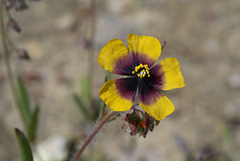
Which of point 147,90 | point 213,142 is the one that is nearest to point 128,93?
point 147,90

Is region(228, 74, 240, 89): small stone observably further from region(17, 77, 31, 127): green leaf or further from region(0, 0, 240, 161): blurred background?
region(17, 77, 31, 127): green leaf

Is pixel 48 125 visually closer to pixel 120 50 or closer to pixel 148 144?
pixel 148 144

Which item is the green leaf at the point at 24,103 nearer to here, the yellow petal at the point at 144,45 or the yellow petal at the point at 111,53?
the yellow petal at the point at 111,53

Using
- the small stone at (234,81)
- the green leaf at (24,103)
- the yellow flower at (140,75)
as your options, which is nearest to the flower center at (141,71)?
the yellow flower at (140,75)

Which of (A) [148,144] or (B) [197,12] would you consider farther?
(B) [197,12]

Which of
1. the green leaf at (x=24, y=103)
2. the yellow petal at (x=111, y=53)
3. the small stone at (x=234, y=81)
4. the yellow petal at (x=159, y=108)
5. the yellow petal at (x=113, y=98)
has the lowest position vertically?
the small stone at (x=234, y=81)

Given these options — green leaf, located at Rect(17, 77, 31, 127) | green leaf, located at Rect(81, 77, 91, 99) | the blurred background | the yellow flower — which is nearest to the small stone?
the blurred background

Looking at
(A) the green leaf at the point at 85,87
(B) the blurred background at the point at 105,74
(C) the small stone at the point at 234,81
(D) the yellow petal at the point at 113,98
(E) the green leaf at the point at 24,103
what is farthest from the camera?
(C) the small stone at the point at 234,81
